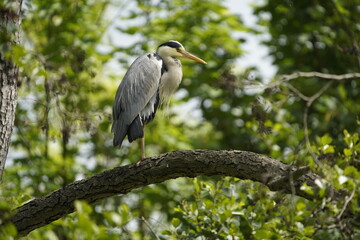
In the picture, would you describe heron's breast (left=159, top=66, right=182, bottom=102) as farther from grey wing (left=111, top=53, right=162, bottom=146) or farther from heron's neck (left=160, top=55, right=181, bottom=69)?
grey wing (left=111, top=53, right=162, bottom=146)

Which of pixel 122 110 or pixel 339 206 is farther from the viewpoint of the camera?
pixel 122 110

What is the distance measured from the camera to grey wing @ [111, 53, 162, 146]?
5137 millimetres

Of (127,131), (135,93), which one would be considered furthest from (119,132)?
(135,93)

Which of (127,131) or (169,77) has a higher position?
(169,77)

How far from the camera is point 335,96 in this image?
7332mm

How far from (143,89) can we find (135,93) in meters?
0.13

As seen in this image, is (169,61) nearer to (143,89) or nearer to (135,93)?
(143,89)

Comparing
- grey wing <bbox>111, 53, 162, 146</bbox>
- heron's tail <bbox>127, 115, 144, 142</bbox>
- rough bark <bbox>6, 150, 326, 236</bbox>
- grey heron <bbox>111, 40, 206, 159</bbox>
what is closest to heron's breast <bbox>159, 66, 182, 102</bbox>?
grey heron <bbox>111, 40, 206, 159</bbox>

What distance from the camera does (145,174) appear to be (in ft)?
12.9

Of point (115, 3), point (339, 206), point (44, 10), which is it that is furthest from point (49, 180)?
point (339, 206)

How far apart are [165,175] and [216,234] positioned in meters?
0.55

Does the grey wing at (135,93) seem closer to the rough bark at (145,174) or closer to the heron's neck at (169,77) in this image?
the heron's neck at (169,77)

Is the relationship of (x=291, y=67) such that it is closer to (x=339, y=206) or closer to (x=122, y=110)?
(x=122, y=110)

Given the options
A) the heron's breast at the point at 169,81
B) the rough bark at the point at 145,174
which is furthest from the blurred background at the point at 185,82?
the rough bark at the point at 145,174
